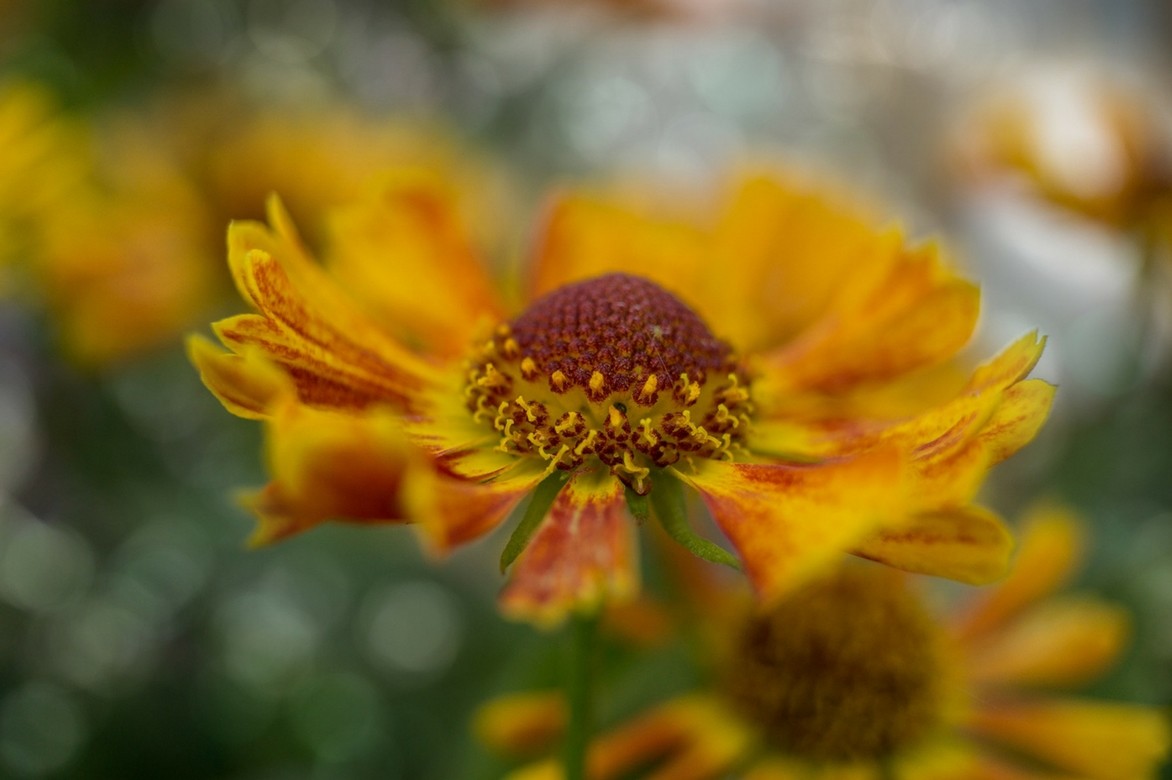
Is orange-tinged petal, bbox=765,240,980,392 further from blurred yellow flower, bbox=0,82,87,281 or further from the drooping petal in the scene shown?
blurred yellow flower, bbox=0,82,87,281

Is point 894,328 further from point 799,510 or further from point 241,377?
point 241,377

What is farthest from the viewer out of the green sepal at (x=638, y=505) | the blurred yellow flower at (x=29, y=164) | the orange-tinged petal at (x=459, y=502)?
the blurred yellow flower at (x=29, y=164)

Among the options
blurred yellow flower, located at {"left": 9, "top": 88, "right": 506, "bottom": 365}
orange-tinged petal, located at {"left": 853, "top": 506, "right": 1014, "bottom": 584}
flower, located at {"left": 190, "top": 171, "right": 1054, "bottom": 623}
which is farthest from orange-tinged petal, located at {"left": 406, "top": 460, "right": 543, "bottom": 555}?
blurred yellow flower, located at {"left": 9, "top": 88, "right": 506, "bottom": 365}

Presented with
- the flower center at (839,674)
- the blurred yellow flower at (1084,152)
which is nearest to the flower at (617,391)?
the flower center at (839,674)

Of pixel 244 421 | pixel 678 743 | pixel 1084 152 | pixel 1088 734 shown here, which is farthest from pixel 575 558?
pixel 1084 152

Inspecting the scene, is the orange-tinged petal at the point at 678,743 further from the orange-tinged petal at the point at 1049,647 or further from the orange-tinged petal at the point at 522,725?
the orange-tinged petal at the point at 1049,647

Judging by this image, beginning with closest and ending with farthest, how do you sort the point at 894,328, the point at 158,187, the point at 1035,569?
the point at 894,328 < the point at 1035,569 < the point at 158,187

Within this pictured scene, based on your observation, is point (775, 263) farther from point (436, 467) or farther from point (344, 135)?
point (344, 135)

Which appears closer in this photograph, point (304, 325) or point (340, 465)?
point (340, 465)

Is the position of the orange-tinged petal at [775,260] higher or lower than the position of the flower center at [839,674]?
higher
